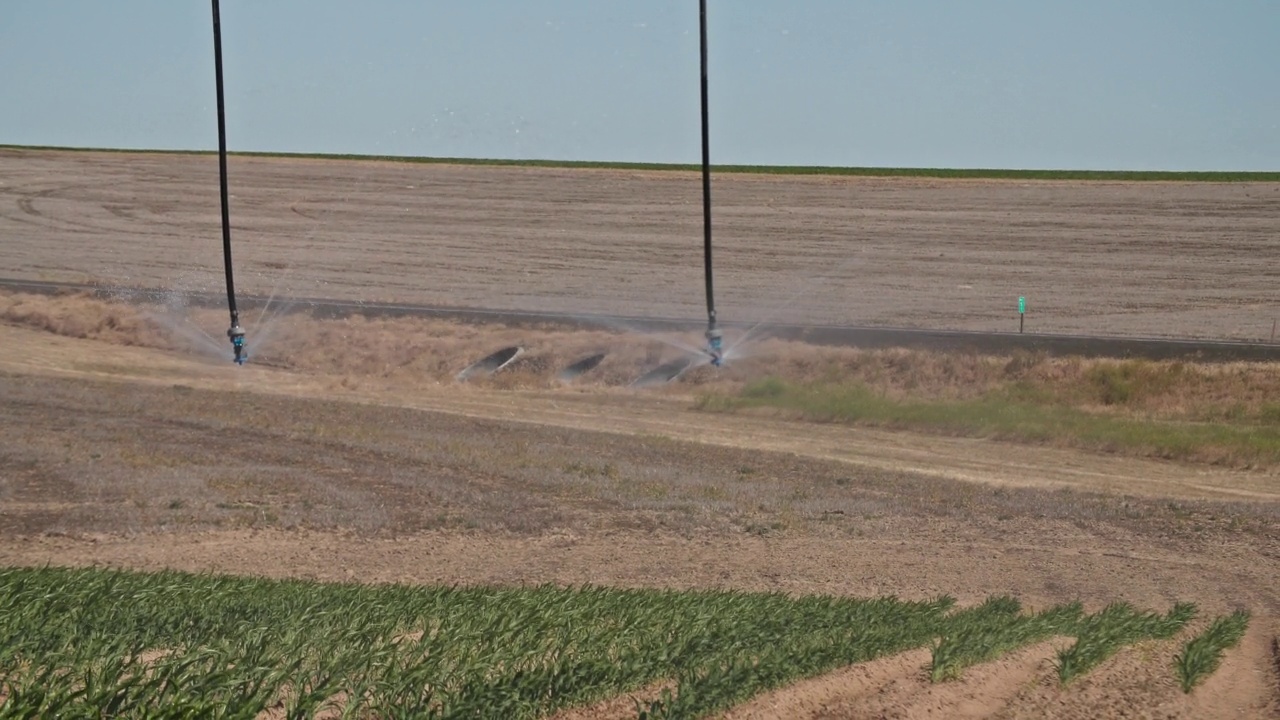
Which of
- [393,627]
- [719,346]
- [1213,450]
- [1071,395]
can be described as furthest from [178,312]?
[393,627]

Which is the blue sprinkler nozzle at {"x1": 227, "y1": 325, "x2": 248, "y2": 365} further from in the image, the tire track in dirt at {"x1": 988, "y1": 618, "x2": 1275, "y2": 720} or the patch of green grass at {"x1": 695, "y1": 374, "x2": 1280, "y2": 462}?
the tire track in dirt at {"x1": 988, "y1": 618, "x2": 1275, "y2": 720}

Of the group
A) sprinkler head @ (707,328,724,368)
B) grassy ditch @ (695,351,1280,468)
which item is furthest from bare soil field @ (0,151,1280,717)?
grassy ditch @ (695,351,1280,468)

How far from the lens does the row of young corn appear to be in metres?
6.18

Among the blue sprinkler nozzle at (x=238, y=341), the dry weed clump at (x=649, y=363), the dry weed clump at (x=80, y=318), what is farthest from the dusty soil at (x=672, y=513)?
the dry weed clump at (x=80, y=318)

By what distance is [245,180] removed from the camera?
63.4 m

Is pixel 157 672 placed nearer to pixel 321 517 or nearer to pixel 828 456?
pixel 321 517

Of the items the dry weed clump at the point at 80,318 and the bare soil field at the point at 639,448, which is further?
the dry weed clump at the point at 80,318

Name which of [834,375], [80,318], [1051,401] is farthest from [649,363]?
[80,318]

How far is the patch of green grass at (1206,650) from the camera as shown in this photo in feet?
29.0

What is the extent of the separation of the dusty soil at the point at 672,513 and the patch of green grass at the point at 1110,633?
0.56ft

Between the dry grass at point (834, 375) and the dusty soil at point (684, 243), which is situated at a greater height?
the dusty soil at point (684, 243)

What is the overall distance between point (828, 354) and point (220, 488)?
14768 millimetres

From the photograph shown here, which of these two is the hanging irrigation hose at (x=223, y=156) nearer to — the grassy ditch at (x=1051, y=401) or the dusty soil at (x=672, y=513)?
the dusty soil at (x=672, y=513)

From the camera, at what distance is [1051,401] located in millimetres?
26469
